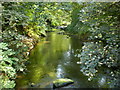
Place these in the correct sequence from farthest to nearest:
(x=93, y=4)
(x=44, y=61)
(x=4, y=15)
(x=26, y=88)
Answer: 1. (x=44, y=61)
2. (x=26, y=88)
3. (x=4, y=15)
4. (x=93, y=4)

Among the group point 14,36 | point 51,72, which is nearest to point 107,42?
point 14,36

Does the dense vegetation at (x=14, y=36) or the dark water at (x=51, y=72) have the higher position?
the dense vegetation at (x=14, y=36)

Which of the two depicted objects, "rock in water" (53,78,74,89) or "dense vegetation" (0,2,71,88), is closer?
Answer: "dense vegetation" (0,2,71,88)

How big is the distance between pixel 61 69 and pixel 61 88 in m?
1.25

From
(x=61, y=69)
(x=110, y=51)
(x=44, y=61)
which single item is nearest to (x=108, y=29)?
(x=110, y=51)

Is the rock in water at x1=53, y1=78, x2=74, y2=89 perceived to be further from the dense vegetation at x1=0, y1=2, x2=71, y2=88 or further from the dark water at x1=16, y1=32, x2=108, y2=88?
the dense vegetation at x1=0, y1=2, x2=71, y2=88

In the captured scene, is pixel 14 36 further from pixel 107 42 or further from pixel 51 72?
pixel 107 42

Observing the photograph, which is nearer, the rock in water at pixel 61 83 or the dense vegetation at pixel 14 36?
the dense vegetation at pixel 14 36

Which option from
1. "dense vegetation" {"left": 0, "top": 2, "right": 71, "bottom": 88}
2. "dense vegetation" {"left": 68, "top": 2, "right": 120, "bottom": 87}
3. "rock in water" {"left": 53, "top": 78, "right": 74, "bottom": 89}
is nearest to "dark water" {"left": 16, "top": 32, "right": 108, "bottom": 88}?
"rock in water" {"left": 53, "top": 78, "right": 74, "bottom": 89}

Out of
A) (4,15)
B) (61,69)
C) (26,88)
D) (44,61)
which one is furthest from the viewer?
(44,61)

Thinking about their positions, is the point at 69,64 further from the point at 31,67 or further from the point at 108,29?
the point at 108,29

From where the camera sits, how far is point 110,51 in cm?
172

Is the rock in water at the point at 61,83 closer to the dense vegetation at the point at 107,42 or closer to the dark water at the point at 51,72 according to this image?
the dark water at the point at 51,72

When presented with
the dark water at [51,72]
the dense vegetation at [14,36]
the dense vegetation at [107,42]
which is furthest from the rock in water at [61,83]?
the dense vegetation at [107,42]
